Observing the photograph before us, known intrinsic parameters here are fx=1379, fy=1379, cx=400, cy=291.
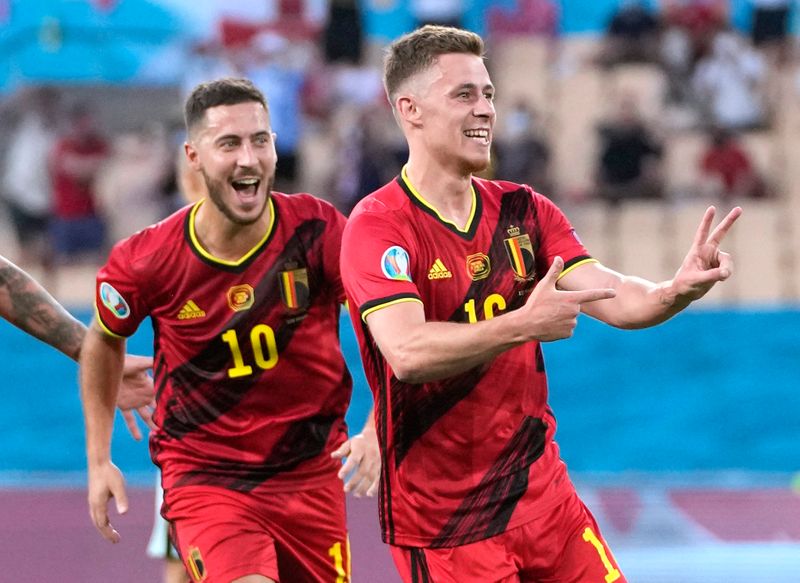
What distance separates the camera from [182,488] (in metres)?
5.35

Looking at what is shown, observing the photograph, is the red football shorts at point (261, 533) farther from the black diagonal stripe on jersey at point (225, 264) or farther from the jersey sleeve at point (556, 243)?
the jersey sleeve at point (556, 243)

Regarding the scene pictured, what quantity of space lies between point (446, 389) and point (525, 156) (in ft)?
29.4

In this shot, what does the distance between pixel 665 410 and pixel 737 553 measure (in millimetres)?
2194

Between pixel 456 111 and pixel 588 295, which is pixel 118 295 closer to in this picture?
pixel 456 111

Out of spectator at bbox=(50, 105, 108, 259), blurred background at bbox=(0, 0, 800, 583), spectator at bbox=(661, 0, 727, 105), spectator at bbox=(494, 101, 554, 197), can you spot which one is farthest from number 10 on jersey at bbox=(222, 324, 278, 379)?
spectator at bbox=(661, 0, 727, 105)

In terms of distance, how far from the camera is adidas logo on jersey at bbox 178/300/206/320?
531cm

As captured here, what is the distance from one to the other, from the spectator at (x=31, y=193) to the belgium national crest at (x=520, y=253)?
9536 mm

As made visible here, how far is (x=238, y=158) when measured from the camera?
17.2 ft

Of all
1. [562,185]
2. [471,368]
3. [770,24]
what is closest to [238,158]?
[471,368]

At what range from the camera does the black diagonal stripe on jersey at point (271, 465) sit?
5.32 m

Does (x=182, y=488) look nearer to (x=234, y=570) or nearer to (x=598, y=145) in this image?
(x=234, y=570)

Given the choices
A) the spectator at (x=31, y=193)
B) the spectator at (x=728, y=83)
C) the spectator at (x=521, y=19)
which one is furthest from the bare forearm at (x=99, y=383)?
the spectator at (x=521, y=19)

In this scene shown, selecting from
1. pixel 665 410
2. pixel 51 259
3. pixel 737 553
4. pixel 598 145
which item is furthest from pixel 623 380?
pixel 51 259

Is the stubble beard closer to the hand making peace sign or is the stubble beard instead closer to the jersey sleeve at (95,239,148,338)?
the jersey sleeve at (95,239,148,338)
